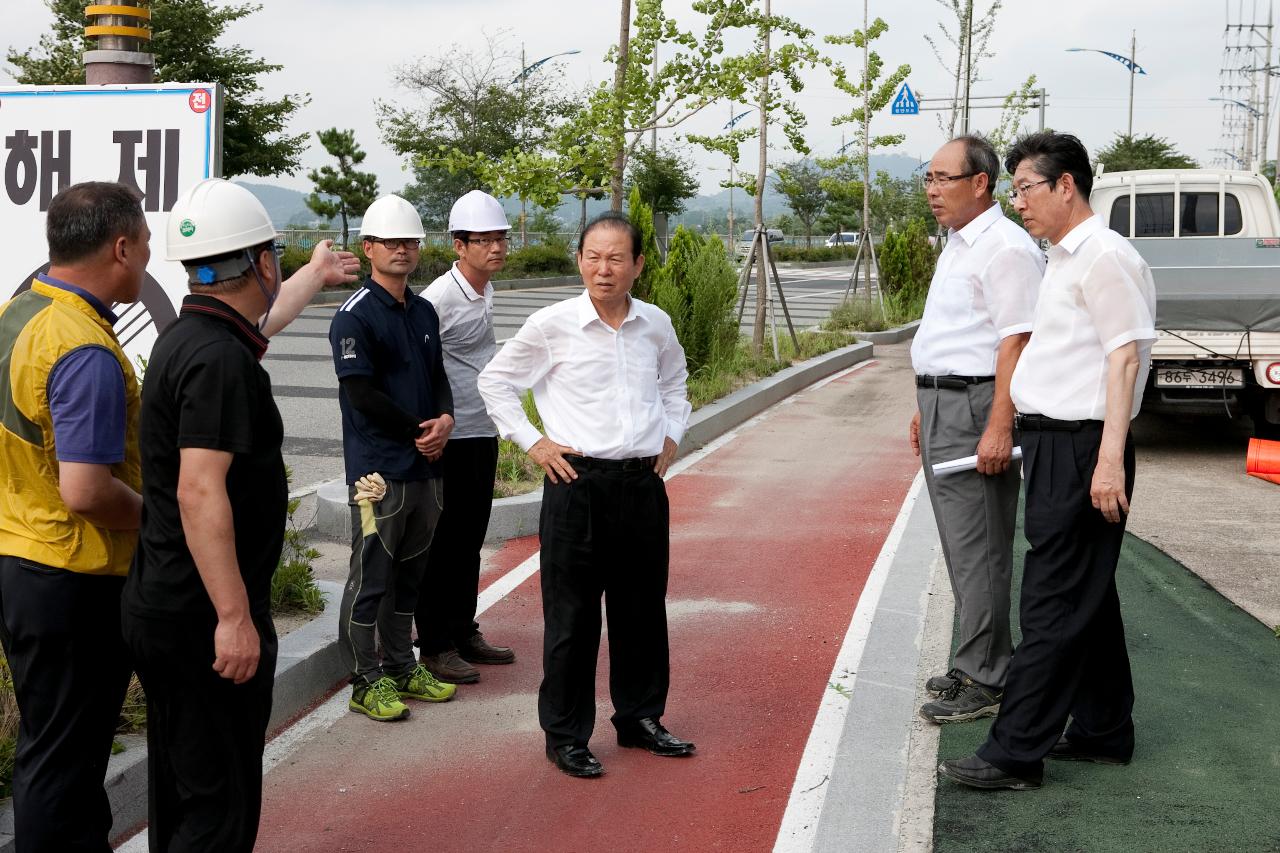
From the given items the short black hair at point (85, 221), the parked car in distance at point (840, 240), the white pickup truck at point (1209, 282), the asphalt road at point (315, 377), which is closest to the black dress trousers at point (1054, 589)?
the short black hair at point (85, 221)

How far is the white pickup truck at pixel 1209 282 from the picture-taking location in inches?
407

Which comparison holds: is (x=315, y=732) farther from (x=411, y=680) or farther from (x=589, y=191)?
(x=589, y=191)

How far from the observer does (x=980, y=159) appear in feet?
16.4

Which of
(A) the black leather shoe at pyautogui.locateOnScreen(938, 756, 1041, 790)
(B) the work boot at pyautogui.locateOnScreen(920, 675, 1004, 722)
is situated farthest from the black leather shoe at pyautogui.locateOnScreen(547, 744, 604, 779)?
(B) the work boot at pyautogui.locateOnScreen(920, 675, 1004, 722)

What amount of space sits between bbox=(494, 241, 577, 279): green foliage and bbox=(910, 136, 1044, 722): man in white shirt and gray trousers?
31302mm

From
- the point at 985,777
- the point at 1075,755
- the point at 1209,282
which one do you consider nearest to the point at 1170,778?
the point at 1075,755

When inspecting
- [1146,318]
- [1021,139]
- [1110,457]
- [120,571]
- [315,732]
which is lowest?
[315,732]

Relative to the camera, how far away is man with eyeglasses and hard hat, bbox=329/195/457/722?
5098mm

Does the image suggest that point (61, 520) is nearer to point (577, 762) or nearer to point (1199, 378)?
point (577, 762)

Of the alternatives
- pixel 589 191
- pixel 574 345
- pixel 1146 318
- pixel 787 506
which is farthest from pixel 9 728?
pixel 589 191

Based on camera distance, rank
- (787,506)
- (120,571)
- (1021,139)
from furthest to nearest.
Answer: (787,506) → (1021,139) → (120,571)

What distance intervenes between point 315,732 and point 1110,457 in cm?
301

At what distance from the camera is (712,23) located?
13445 millimetres

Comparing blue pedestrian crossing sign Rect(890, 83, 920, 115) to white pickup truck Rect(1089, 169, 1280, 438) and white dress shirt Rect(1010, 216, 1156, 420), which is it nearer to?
white pickup truck Rect(1089, 169, 1280, 438)
